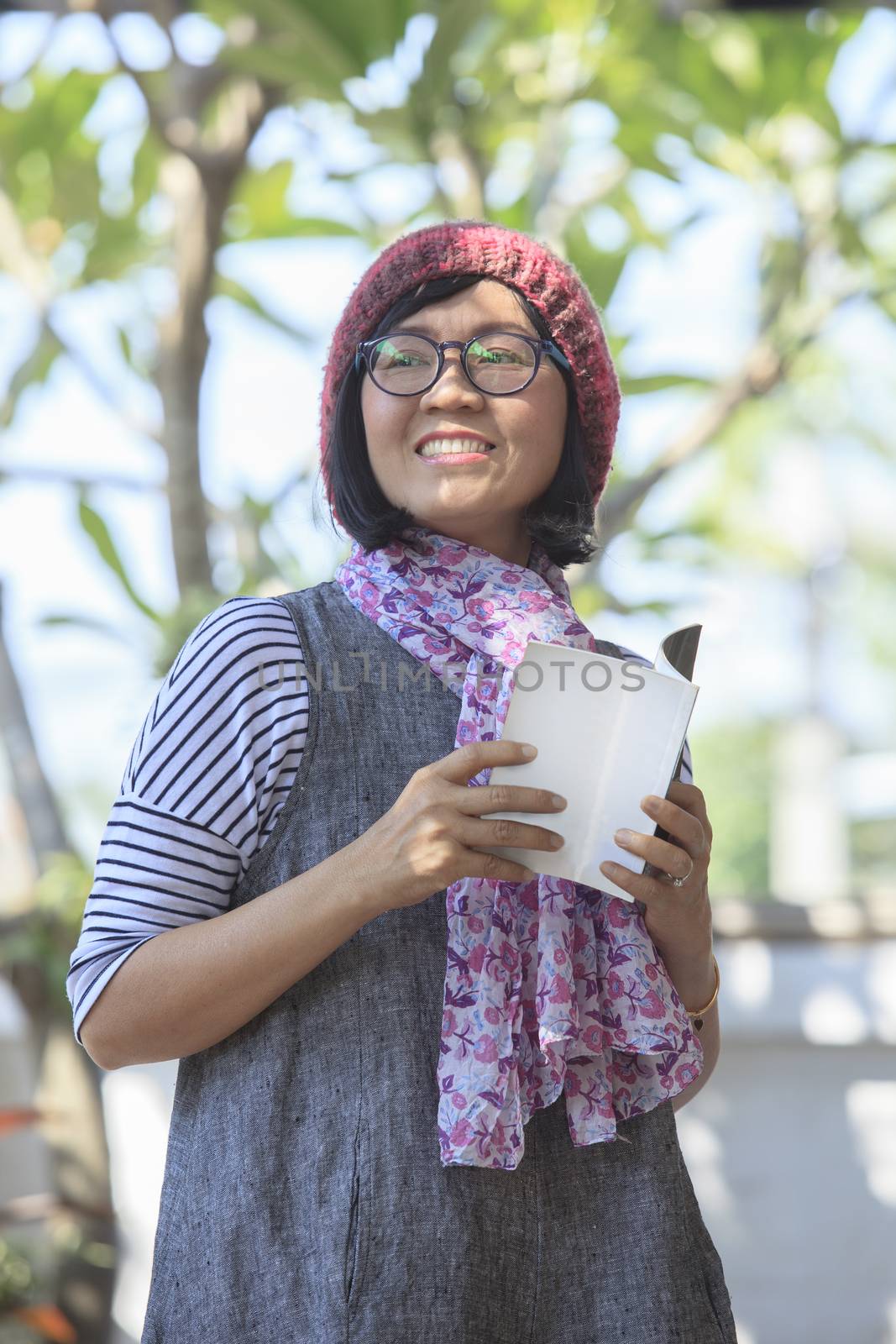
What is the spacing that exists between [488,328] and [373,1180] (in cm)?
60

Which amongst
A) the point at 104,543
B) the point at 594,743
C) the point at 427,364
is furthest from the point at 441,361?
the point at 104,543

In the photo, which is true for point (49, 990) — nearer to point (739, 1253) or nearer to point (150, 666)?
point (150, 666)

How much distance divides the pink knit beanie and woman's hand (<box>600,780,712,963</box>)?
Result: 347mm

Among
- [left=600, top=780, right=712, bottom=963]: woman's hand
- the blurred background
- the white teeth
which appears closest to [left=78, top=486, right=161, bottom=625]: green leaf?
the blurred background

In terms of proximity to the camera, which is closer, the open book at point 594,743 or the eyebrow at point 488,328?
the open book at point 594,743

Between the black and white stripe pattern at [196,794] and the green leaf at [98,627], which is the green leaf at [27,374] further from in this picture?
the black and white stripe pattern at [196,794]

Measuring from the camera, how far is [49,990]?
2.34 metres

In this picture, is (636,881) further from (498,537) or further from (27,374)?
(27,374)

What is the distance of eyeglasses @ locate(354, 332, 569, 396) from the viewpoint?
0.94 meters

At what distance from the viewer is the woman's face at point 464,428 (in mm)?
930

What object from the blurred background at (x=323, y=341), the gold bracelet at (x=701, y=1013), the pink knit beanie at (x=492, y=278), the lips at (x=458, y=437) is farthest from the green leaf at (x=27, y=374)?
the gold bracelet at (x=701, y=1013)

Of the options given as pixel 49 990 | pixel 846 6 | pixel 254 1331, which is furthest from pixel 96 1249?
pixel 846 6

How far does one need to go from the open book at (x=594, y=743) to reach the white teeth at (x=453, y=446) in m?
0.23

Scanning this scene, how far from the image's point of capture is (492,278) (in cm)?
97
